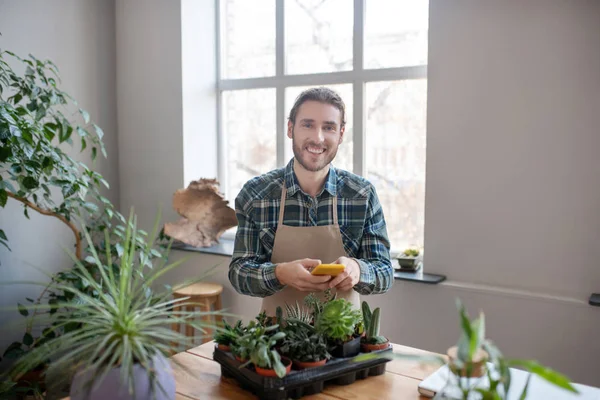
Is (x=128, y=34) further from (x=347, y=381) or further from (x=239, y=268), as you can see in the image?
(x=347, y=381)

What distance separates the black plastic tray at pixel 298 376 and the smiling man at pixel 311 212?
670 mm

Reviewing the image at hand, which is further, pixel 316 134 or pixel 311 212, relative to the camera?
pixel 311 212

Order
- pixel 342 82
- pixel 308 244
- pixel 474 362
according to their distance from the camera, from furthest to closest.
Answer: pixel 342 82 → pixel 308 244 → pixel 474 362

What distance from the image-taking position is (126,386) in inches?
47.4

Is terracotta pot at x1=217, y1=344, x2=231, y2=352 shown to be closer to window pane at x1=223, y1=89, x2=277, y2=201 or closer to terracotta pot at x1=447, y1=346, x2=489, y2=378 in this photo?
terracotta pot at x1=447, y1=346, x2=489, y2=378

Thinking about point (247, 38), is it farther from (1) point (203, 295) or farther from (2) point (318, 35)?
(1) point (203, 295)

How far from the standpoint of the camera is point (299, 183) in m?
2.45

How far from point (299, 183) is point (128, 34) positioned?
2.45m

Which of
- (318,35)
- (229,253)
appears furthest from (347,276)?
(318,35)

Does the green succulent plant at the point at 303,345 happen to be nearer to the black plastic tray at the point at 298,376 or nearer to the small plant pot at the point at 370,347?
the black plastic tray at the point at 298,376

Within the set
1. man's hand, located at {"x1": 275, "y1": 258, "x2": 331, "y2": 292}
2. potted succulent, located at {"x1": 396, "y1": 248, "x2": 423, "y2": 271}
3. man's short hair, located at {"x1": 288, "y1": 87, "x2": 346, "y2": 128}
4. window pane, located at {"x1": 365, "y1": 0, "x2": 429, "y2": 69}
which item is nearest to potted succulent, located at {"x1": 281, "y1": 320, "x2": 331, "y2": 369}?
man's hand, located at {"x1": 275, "y1": 258, "x2": 331, "y2": 292}

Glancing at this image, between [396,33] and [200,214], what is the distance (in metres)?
1.76

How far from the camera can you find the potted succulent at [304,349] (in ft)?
4.89

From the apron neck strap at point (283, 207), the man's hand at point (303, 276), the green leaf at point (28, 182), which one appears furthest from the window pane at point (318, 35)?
the man's hand at point (303, 276)
